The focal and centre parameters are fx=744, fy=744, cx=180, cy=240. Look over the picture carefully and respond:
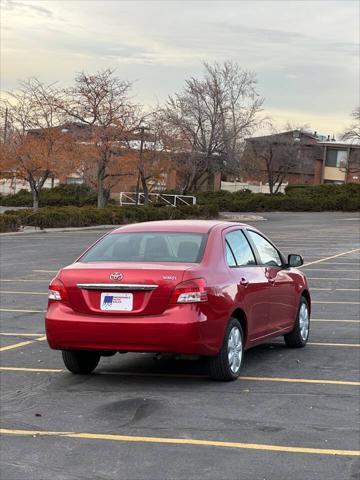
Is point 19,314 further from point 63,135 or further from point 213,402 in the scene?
point 63,135

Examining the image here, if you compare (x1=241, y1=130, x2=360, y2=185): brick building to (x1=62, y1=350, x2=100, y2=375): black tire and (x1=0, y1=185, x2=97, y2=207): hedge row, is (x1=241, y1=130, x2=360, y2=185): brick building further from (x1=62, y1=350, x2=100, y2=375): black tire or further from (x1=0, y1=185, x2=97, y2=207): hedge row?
(x1=62, y1=350, x2=100, y2=375): black tire

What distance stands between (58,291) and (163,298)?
108 centimetres

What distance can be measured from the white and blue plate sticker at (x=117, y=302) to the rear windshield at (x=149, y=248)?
52 cm

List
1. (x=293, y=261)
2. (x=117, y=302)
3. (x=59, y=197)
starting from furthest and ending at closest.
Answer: (x=59, y=197), (x=293, y=261), (x=117, y=302)

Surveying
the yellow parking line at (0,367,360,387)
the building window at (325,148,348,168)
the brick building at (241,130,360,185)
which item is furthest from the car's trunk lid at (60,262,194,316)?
the building window at (325,148,348,168)

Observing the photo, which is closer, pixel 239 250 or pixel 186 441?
pixel 186 441

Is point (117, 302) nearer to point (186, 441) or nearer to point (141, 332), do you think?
point (141, 332)

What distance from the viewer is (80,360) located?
7.55m

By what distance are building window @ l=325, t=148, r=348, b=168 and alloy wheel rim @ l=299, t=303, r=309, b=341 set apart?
72408mm

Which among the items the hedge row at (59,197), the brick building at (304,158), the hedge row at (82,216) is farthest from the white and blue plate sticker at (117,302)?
the brick building at (304,158)

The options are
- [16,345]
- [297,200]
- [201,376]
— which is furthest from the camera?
[297,200]

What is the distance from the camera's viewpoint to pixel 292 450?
17.1 feet

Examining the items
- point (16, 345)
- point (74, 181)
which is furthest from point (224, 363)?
point (74, 181)

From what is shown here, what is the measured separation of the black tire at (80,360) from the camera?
747 cm
